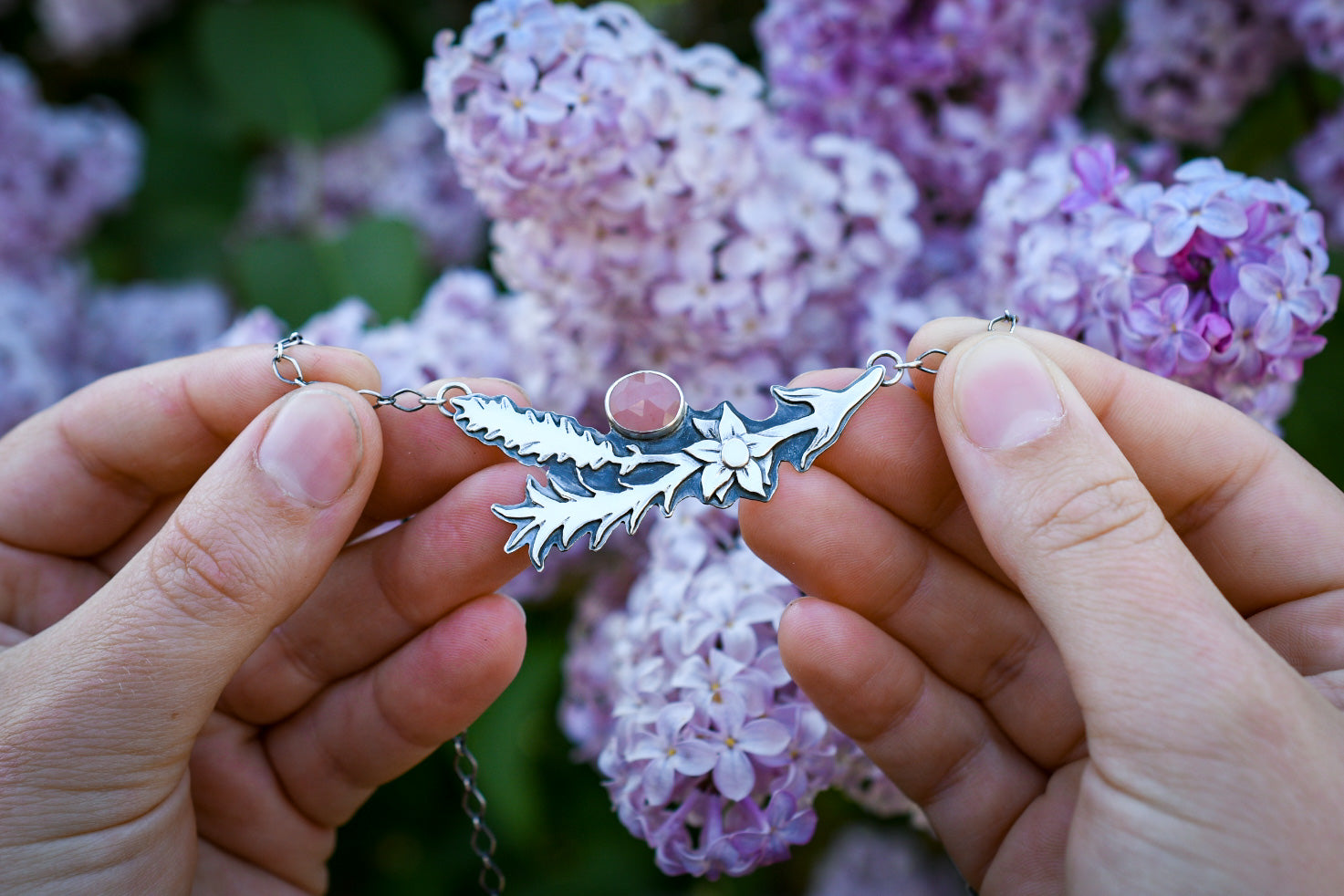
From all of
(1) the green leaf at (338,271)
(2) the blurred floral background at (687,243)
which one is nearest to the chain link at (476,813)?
(2) the blurred floral background at (687,243)

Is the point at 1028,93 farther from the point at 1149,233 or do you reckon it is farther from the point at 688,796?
the point at 688,796

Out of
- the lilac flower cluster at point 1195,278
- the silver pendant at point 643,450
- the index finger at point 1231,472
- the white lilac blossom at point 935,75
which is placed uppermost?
the white lilac blossom at point 935,75

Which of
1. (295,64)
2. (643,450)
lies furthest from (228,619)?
(295,64)

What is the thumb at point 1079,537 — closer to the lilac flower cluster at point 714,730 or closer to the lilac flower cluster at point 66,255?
the lilac flower cluster at point 714,730

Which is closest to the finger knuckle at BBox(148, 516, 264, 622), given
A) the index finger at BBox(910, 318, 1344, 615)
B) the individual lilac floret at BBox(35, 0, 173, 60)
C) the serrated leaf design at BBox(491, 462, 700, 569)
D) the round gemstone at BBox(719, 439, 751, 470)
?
the serrated leaf design at BBox(491, 462, 700, 569)

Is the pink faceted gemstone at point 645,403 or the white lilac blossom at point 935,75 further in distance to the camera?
the white lilac blossom at point 935,75

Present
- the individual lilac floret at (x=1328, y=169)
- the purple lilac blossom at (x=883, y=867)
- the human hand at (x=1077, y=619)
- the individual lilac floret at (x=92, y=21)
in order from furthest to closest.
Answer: the individual lilac floret at (x=92, y=21) → the purple lilac blossom at (x=883, y=867) → the individual lilac floret at (x=1328, y=169) → the human hand at (x=1077, y=619)
